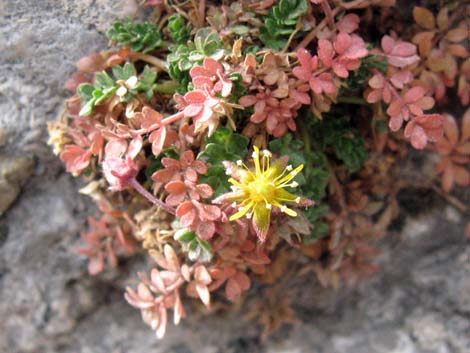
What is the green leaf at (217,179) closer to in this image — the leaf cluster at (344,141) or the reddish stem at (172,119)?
the reddish stem at (172,119)

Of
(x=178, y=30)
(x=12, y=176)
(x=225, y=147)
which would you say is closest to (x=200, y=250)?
(x=225, y=147)

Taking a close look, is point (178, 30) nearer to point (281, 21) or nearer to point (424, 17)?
point (281, 21)

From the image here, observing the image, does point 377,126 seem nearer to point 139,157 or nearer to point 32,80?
point 139,157

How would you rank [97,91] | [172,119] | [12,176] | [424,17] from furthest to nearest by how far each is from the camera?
1. [12,176]
2. [424,17]
3. [97,91]
4. [172,119]

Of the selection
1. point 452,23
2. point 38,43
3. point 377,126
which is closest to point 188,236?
point 377,126

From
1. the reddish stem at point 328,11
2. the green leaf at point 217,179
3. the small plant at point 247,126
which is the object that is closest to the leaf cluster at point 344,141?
the small plant at point 247,126

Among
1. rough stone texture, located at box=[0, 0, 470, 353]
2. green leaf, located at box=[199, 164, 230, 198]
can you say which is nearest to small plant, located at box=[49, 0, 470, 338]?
green leaf, located at box=[199, 164, 230, 198]

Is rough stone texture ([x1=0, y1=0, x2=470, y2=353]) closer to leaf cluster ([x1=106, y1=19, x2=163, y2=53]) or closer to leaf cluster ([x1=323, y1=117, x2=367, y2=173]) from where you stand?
leaf cluster ([x1=106, y1=19, x2=163, y2=53])
